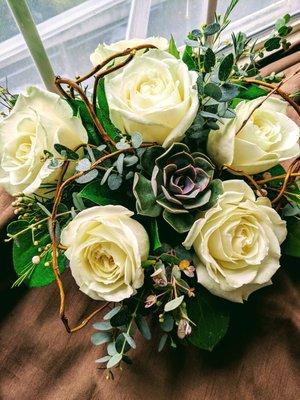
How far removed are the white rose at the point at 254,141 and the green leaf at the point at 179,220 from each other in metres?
0.09

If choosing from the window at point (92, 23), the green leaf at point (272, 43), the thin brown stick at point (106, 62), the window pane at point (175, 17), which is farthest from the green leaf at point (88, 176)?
the window pane at point (175, 17)

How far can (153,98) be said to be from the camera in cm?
43

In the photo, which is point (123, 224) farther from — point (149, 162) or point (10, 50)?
point (10, 50)

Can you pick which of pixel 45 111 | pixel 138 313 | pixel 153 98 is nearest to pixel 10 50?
pixel 45 111

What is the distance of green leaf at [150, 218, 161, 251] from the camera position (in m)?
0.45

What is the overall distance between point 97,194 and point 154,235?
91 millimetres

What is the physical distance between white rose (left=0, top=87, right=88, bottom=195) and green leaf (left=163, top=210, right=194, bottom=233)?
0.49 feet

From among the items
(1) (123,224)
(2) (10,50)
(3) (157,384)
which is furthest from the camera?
(2) (10,50)

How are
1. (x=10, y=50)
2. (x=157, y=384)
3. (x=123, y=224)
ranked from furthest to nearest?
1. (x=10, y=50)
2. (x=157, y=384)
3. (x=123, y=224)

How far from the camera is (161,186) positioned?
0.44 metres

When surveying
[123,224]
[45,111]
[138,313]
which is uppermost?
[45,111]

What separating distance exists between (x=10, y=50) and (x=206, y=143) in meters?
0.53

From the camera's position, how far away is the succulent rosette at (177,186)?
0.44 meters

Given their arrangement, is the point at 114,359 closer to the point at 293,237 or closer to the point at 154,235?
the point at 154,235
